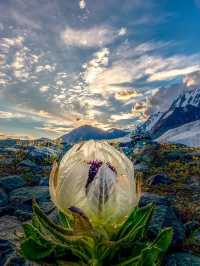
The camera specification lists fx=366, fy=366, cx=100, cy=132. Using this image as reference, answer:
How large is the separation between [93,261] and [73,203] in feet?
1.75

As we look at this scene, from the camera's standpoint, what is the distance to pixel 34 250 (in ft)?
10.1

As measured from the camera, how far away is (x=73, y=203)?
8.59 feet

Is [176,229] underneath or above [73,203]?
underneath

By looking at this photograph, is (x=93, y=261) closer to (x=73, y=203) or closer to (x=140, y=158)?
(x=73, y=203)

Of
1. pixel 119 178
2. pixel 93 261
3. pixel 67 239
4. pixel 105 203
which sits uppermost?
pixel 119 178

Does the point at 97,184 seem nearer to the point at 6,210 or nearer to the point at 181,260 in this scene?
the point at 181,260

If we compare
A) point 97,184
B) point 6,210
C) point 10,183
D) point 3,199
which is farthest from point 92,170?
point 10,183

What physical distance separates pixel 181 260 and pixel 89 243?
4.11 m

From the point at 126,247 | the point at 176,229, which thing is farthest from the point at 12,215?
the point at 126,247

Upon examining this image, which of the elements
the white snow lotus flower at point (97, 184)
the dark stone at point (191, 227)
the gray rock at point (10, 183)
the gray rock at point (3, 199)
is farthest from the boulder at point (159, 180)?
the white snow lotus flower at point (97, 184)

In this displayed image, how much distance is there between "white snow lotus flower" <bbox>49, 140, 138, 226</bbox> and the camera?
8.52 feet

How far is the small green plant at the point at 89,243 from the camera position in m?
2.63

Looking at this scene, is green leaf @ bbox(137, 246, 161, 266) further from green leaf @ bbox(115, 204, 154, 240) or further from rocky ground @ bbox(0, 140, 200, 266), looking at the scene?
rocky ground @ bbox(0, 140, 200, 266)

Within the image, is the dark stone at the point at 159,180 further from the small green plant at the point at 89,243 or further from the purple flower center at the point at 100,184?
the purple flower center at the point at 100,184
